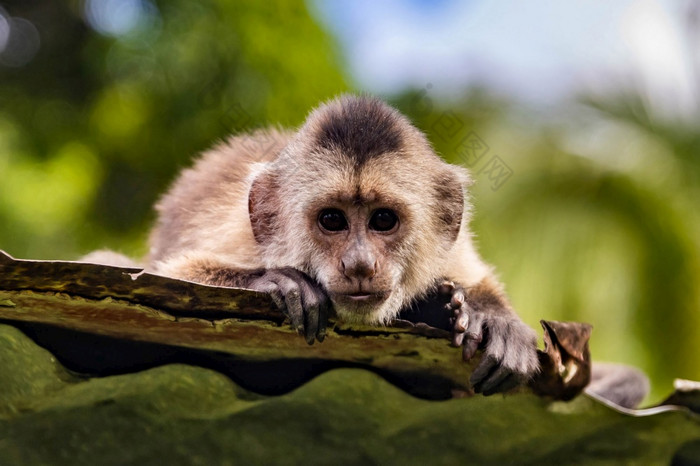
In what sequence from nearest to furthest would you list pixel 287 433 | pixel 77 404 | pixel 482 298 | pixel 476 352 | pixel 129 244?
pixel 77 404 < pixel 287 433 < pixel 476 352 < pixel 482 298 < pixel 129 244

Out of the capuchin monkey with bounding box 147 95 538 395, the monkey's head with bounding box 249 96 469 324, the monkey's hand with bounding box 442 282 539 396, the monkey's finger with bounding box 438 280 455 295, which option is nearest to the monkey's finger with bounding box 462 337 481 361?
the monkey's hand with bounding box 442 282 539 396

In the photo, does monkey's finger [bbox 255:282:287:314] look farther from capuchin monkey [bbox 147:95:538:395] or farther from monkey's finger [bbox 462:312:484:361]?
monkey's finger [bbox 462:312:484:361]

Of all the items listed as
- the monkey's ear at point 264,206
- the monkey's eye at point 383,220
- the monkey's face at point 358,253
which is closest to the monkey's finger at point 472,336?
the monkey's face at point 358,253

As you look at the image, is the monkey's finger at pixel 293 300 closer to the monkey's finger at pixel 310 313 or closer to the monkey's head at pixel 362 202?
the monkey's finger at pixel 310 313

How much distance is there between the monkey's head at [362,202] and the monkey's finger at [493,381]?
0.84 meters

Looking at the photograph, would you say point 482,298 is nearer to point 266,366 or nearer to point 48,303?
point 266,366

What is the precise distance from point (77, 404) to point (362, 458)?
3.15 ft

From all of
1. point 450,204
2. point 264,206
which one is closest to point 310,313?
point 264,206

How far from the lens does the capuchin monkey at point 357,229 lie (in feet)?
11.7

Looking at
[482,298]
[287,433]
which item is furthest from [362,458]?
[482,298]

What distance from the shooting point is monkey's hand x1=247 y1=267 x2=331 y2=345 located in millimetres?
2693

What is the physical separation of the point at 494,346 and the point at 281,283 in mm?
876

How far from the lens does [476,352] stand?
300 cm

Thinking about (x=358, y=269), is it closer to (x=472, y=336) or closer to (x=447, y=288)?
(x=447, y=288)
